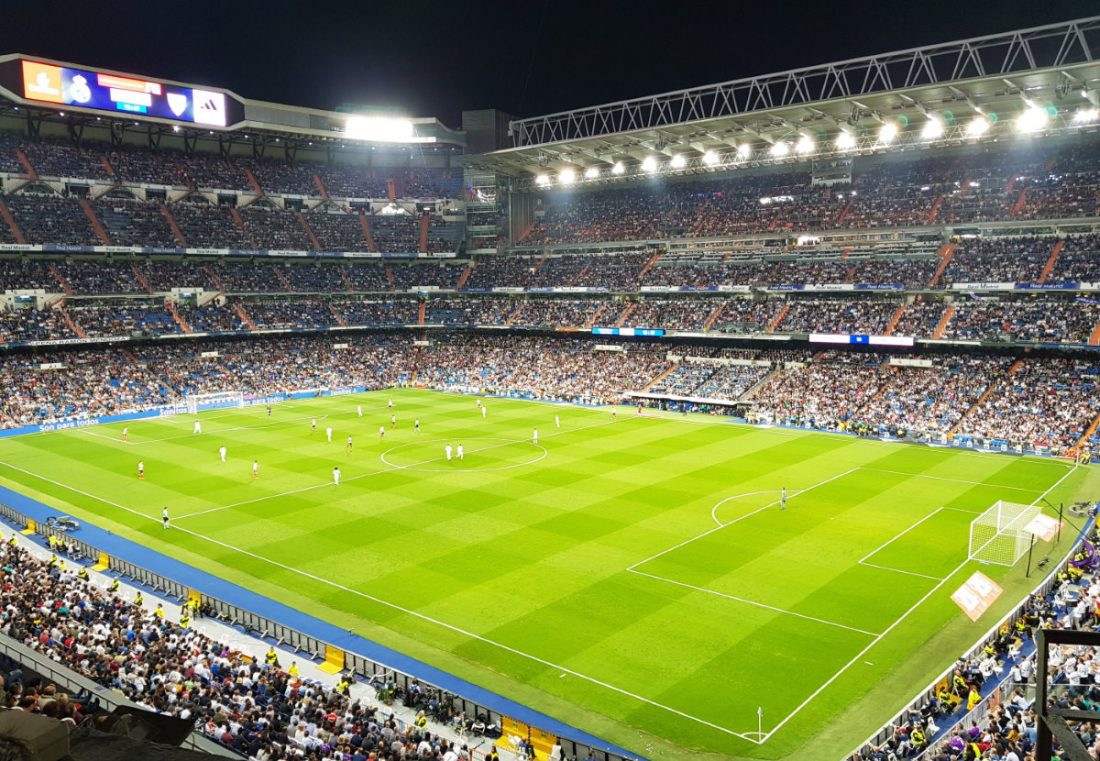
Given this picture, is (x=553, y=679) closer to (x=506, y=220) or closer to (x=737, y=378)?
(x=737, y=378)

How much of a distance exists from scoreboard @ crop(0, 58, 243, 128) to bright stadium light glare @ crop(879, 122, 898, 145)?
57.6 meters

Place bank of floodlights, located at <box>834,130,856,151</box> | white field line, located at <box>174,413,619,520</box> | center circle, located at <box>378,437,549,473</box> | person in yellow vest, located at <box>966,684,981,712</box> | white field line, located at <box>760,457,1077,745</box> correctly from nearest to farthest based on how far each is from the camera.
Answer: person in yellow vest, located at <box>966,684,981,712</box> < white field line, located at <box>760,457,1077,745</box> < white field line, located at <box>174,413,619,520</box> < center circle, located at <box>378,437,549,473</box> < bank of floodlights, located at <box>834,130,856,151</box>

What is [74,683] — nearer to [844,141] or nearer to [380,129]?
[844,141]

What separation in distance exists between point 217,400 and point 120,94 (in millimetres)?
28451

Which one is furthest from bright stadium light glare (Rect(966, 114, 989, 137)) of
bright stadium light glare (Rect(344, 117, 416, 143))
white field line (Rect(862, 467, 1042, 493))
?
bright stadium light glare (Rect(344, 117, 416, 143))

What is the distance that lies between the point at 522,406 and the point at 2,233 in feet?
144

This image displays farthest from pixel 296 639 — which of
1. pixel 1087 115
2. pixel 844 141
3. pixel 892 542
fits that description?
pixel 1087 115

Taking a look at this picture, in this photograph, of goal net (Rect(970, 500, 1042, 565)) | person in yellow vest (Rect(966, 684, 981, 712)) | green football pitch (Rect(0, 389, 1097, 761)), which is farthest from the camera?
goal net (Rect(970, 500, 1042, 565))

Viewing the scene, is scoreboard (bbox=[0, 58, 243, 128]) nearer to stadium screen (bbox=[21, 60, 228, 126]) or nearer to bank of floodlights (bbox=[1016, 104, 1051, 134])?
stadium screen (bbox=[21, 60, 228, 126])

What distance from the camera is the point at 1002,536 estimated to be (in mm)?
28344

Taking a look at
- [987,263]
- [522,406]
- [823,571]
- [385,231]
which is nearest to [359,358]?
[385,231]

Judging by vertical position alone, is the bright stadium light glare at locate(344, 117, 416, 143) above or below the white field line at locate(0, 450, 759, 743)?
above

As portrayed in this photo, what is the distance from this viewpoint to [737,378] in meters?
61.5

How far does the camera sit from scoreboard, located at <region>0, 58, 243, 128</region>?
63.7 meters
